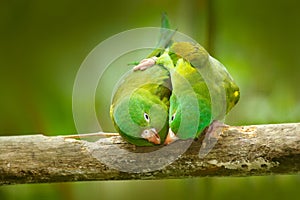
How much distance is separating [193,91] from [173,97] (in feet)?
0.12

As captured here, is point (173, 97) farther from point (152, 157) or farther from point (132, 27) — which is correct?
point (132, 27)

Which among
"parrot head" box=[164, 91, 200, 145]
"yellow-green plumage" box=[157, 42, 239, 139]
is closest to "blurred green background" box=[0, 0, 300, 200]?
"yellow-green plumage" box=[157, 42, 239, 139]

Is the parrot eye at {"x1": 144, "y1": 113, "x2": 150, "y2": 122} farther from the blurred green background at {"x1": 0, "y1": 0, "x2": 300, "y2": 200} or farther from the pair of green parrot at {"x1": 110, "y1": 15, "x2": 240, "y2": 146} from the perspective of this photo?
the blurred green background at {"x1": 0, "y1": 0, "x2": 300, "y2": 200}

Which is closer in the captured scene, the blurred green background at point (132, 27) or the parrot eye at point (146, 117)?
the parrot eye at point (146, 117)

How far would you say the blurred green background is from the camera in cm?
140

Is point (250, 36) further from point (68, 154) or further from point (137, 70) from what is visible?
point (68, 154)

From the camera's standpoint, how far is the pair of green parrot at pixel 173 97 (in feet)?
2.82

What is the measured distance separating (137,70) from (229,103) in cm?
19

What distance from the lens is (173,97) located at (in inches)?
34.9

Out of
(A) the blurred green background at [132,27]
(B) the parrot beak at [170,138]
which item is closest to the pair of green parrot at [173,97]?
(B) the parrot beak at [170,138]

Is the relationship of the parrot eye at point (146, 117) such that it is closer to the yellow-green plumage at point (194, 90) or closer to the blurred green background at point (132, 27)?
the yellow-green plumage at point (194, 90)

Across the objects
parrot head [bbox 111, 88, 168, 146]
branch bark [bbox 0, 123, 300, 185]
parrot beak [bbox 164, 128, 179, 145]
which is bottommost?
branch bark [bbox 0, 123, 300, 185]

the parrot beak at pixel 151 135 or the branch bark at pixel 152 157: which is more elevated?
the parrot beak at pixel 151 135

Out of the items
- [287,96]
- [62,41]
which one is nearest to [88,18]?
[62,41]
